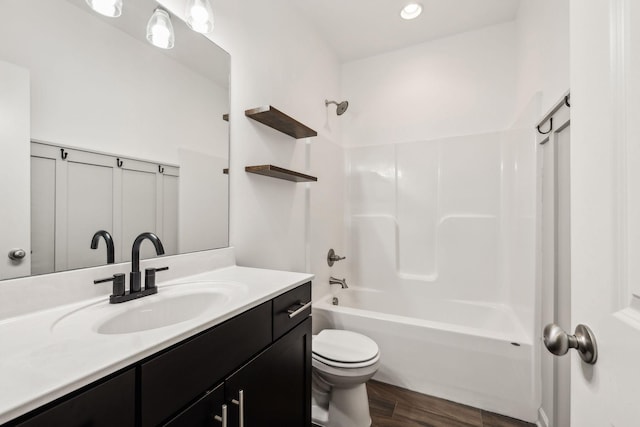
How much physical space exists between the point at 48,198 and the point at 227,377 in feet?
2.56

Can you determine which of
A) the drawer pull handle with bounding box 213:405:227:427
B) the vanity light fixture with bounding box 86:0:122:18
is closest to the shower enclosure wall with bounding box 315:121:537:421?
the drawer pull handle with bounding box 213:405:227:427

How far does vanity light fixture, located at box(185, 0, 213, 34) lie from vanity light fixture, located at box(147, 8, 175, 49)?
87 millimetres

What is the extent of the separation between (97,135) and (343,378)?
155 cm

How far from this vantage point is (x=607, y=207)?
1.39 ft

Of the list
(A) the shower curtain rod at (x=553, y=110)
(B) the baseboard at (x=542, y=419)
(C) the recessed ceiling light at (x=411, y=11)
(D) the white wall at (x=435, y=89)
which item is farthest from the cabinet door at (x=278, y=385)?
(C) the recessed ceiling light at (x=411, y=11)

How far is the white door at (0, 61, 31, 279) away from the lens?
0.76 metres

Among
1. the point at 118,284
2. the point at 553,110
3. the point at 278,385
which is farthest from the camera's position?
the point at 553,110

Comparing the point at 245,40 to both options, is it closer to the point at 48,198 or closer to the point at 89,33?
the point at 89,33

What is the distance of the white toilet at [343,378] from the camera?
1.45 meters

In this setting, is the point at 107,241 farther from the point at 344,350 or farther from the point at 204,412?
the point at 344,350

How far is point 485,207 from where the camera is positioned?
2.29m

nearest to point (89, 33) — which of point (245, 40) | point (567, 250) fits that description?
point (245, 40)

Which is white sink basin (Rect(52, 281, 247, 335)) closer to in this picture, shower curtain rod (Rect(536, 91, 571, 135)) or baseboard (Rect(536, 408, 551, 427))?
shower curtain rod (Rect(536, 91, 571, 135))

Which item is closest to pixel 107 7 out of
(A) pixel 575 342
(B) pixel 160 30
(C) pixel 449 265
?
(B) pixel 160 30
